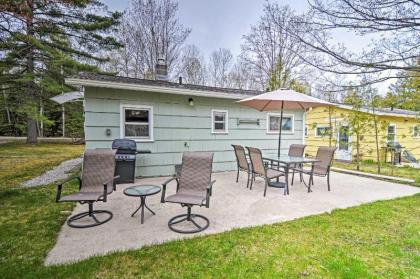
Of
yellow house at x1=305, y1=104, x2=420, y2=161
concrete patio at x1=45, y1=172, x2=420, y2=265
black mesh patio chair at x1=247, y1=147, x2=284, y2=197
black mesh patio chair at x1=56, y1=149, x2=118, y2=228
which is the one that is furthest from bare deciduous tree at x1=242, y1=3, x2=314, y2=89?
black mesh patio chair at x1=56, y1=149, x2=118, y2=228

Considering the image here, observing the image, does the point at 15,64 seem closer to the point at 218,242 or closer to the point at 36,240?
the point at 36,240

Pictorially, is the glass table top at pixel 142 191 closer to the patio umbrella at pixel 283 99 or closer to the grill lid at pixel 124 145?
the grill lid at pixel 124 145

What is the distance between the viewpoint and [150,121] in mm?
6578

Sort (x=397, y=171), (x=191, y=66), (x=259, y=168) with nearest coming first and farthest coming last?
1. (x=259, y=168)
2. (x=397, y=171)
3. (x=191, y=66)

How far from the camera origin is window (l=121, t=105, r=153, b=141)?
20.6 feet

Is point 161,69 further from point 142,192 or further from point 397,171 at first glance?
point 397,171

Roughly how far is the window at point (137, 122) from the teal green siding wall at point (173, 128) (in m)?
0.13

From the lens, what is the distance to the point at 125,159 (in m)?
5.84

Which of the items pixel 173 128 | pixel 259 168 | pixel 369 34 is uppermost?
pixel 369 34

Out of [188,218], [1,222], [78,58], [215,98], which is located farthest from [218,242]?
[78,58]

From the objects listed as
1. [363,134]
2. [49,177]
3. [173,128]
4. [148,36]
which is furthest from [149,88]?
[148,36]

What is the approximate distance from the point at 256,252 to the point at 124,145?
14.3 ft

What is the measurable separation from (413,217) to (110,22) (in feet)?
48.5

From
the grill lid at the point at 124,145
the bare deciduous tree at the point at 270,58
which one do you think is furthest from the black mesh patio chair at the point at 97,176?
the bare deciduous tree at the point at 270,58
